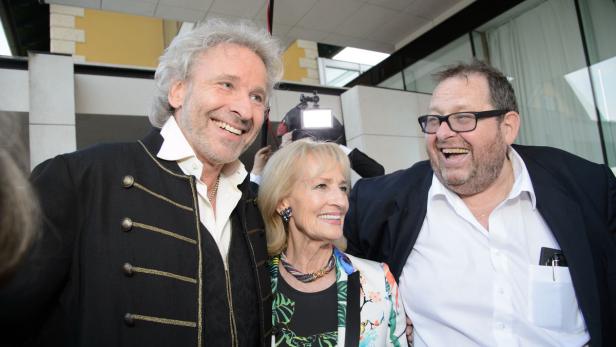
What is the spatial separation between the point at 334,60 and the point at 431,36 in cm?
286

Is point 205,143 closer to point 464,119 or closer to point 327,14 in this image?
point 464,119

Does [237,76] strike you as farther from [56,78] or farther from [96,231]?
[56,78]

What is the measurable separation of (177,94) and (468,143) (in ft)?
3.58

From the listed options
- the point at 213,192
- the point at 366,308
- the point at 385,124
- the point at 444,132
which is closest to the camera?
the point at 213,192

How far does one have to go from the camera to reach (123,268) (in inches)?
35.4

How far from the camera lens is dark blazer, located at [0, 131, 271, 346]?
2.72ft

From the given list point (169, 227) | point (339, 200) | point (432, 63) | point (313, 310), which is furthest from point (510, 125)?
point (432, 63)

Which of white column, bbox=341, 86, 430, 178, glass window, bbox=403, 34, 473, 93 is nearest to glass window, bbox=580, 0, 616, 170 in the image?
glass window, bbox=403, 34, 473, 93

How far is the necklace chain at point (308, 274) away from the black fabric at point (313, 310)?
5cm

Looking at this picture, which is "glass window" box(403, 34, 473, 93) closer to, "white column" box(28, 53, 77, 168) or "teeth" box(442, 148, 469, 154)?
"teeth" box(442, 148, 469, 154)

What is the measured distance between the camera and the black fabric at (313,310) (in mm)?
1308

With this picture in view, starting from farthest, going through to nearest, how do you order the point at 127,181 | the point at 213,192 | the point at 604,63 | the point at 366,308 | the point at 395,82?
the point at 395,82 → the point at 604,63 → the point at 366,308 → the point at 213,192 → the point at 127,181

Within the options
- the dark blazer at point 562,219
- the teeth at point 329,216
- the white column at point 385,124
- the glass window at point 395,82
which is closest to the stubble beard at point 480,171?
the dark blazer at point 562,219

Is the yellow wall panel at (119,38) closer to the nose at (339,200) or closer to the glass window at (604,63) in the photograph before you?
the nose at (339,200)
